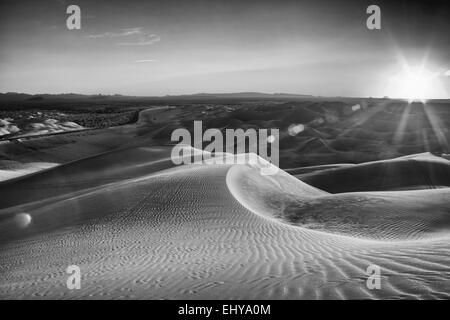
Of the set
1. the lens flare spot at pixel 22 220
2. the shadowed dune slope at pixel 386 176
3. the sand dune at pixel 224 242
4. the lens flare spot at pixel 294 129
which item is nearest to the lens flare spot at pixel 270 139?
the lens flare spot at pixel 294 129

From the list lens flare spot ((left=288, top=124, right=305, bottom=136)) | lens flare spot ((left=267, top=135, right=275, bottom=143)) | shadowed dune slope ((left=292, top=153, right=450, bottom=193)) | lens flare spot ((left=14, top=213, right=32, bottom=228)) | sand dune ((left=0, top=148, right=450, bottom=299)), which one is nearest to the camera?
sand dune ((left=0, top=148, right=450, bottom=299))

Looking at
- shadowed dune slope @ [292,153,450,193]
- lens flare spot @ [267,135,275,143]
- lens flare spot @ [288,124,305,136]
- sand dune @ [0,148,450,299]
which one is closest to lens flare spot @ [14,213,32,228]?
sand dune @ [0,148,450,299]

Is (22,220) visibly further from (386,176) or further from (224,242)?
(386,176)

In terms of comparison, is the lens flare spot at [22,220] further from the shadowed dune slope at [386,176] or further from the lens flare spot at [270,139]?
the lens flare spot at [270,139]

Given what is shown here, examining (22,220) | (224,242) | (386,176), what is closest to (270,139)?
(386,176)

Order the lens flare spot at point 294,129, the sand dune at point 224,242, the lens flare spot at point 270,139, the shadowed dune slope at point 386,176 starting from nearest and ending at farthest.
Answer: the sand dune at point 224,242 → the shadowed dune slope at point 386,176 → the lens flare spot at point 270,139 → the lens flare spot at point 294,129

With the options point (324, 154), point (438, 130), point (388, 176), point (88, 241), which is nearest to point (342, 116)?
point (438, 130)

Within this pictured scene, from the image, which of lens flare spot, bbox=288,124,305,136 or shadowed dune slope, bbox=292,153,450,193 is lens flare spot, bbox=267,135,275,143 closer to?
lens flare spot, bbox=288,124,305,136

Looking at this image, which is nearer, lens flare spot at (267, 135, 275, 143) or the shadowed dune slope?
the shadowed dune slope
